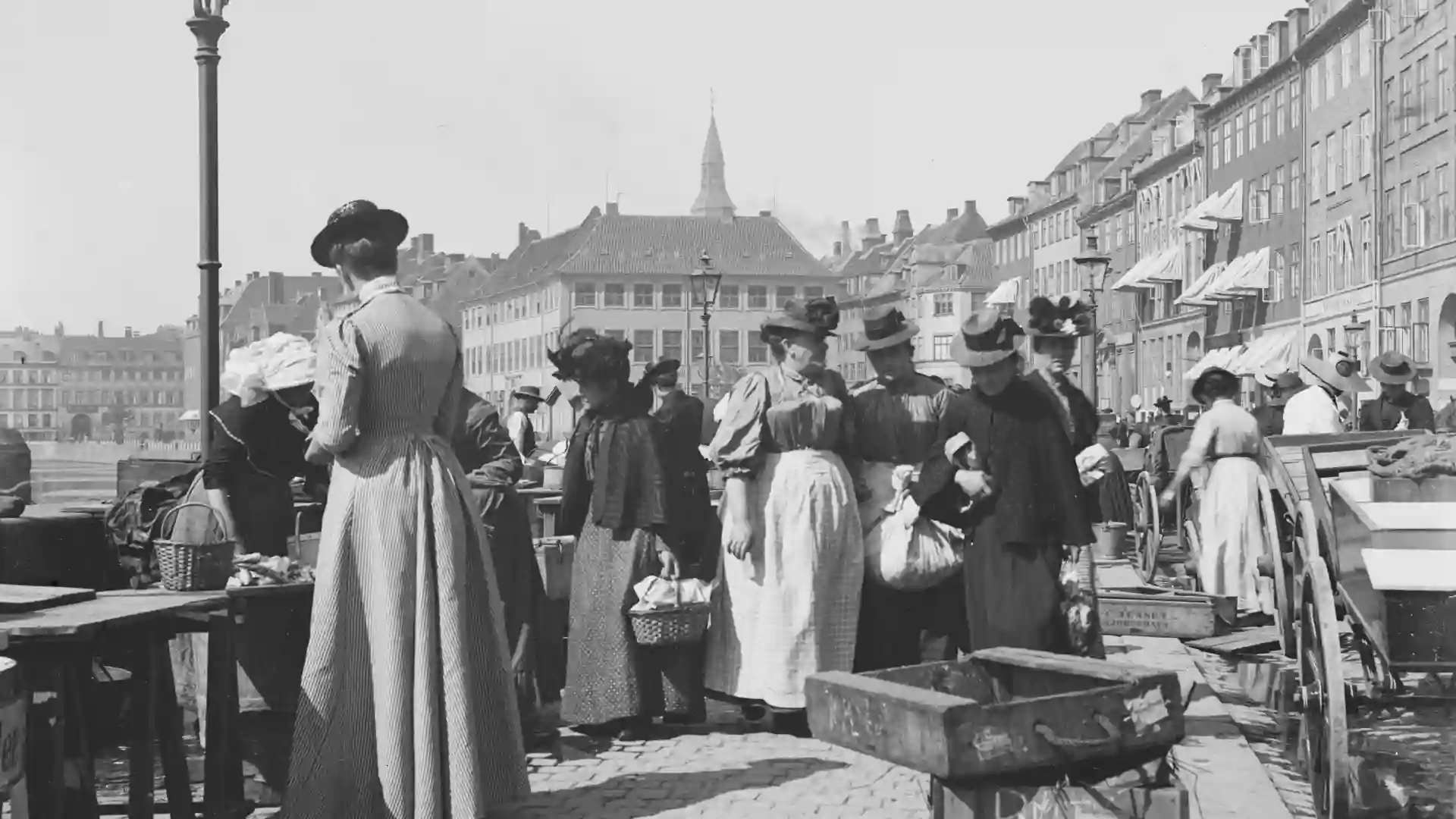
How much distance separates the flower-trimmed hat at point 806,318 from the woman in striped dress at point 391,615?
7.90ft

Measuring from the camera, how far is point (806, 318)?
797 centimetres

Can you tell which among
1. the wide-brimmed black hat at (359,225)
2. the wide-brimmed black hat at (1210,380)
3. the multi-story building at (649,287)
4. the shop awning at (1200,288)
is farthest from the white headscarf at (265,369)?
the multi-story building at (649,287)

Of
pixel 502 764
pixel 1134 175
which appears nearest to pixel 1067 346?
pixel 502 764

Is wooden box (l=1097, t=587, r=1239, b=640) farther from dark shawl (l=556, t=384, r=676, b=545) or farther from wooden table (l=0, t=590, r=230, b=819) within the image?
wooden table (l=0, t=590, r=230, b=819)

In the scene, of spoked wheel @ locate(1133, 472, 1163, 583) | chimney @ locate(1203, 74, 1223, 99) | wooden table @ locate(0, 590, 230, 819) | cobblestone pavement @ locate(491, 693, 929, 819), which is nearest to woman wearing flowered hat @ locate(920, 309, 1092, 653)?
cobblestone pavement @ locate(491, 693, 929, 819)

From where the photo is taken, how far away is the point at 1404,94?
44188mm

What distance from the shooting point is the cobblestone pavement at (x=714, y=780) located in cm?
633

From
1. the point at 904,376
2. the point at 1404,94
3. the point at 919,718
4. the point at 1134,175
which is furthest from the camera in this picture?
the point at 1134,175

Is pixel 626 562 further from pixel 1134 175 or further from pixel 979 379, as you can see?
pixel 1134 175

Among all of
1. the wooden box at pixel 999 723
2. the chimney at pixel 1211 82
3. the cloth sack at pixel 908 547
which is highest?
the chimney at pixel 1211 82

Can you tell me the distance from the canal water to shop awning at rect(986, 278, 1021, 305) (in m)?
77.7

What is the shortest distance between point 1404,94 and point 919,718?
145 feet

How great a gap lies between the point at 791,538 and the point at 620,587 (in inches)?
30.7

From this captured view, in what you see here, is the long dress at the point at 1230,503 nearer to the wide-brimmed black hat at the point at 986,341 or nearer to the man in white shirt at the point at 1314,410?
the man in white shirt at the point at 1314,410
